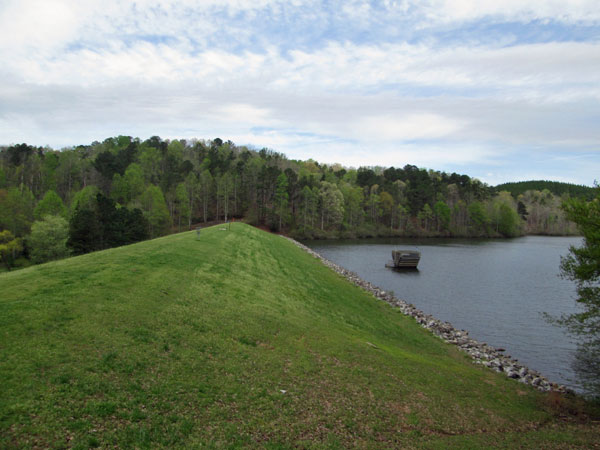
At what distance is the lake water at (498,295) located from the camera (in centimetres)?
2805

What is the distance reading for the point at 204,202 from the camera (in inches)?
4582

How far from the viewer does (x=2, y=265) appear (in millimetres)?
64438

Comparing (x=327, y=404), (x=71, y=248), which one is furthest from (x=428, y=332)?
(x=71, y=248)

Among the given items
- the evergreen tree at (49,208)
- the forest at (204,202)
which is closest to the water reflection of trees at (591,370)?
the forest at (204,202)

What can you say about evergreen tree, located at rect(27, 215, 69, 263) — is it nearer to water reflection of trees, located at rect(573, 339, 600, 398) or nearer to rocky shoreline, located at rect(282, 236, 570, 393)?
rocky shoreline, located at rect(282, 236, 570, 393)

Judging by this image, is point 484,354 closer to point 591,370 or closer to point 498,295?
point 591,370

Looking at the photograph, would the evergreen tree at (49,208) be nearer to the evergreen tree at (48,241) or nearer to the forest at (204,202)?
the forest at (204,202)

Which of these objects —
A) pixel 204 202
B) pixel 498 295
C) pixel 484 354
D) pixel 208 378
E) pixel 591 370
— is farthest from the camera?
pixel 204 202

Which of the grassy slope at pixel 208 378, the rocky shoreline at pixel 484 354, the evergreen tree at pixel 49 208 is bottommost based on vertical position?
the rocky shoreline at pixel 484 354

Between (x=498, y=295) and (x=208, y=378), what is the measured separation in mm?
42704

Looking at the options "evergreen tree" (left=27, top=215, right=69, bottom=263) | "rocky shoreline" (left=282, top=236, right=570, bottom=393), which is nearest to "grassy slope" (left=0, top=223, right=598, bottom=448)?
"rocky shoreline" (left=282, top=236, right=570, bottom=393)

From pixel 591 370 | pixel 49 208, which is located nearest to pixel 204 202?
pixel 49 208

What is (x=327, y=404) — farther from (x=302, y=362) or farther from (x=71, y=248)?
(x=71, y=248)

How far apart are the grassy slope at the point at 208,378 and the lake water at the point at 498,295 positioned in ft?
30.2
